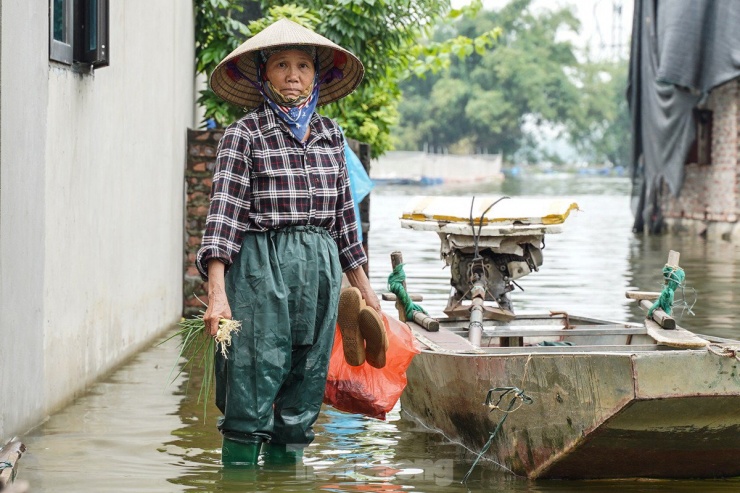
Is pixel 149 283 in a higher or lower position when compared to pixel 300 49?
lower

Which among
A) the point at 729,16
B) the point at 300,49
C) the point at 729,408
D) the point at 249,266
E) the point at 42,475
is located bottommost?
the point at 42,475

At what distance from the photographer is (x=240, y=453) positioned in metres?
5.41

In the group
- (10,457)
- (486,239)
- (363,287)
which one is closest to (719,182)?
(486,239)

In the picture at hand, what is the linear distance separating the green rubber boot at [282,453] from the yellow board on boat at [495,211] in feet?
8.24

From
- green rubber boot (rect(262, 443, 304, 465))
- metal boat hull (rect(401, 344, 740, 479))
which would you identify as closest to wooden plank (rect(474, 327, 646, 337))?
metal boat hull (rect(401, 344, 740, 479))

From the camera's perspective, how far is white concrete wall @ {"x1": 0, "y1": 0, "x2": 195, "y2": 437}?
598cm

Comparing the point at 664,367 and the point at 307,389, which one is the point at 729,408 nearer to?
the point at 664,367

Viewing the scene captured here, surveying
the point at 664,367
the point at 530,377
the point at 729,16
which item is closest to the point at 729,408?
the point at 664,367

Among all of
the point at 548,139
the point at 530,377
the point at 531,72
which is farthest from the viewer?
the point at 548,139

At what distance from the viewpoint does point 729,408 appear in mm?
5305

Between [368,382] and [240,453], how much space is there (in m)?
0.73

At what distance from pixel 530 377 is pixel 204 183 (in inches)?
258

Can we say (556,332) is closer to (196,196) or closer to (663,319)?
(663,319)

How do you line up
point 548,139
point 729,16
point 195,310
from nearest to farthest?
Result: point 195,310 → point 729,16 → point 548,139
